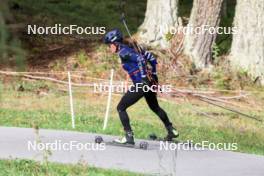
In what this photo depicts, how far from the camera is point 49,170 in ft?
30.8

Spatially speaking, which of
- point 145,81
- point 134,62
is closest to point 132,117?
point 145,81

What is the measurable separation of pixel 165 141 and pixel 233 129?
479 centimetres

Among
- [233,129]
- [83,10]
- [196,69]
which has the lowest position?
[233,129]

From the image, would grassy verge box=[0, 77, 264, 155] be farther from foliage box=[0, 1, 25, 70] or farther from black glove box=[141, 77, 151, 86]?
foliage box=[0, 1, 25, 70]

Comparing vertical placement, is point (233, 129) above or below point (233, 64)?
below

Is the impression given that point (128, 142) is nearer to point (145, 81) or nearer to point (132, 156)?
point (132, 156)

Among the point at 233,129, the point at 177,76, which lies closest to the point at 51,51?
the point at 177,76

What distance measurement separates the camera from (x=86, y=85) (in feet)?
68.3

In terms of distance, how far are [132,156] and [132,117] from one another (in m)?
6.25

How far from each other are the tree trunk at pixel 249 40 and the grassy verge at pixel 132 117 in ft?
5.06

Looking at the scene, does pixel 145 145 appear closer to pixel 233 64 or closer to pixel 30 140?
pixel 30 140

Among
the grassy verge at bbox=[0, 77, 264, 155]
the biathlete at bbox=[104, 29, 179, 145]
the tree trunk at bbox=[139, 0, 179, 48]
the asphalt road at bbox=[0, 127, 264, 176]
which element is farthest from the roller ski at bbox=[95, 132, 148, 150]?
the tree trunk at bbox=[139, 0, 179, 48]

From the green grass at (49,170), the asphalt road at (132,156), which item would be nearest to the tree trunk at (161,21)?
the asphalt road at (132,156)

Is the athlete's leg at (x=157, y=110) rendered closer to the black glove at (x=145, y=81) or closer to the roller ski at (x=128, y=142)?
the black glove at (x=145, y=81)
